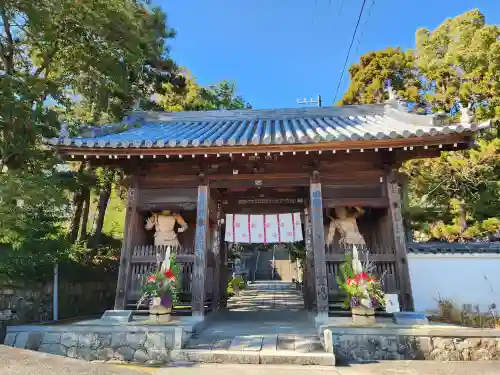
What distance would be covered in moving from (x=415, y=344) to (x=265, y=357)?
2.50 meters

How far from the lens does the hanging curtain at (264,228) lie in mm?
8180

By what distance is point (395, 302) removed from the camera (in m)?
6.22

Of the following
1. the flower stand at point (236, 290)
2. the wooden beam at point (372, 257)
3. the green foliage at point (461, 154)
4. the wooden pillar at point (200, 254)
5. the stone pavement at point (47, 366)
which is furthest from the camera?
the flower stand at point (236, 290)

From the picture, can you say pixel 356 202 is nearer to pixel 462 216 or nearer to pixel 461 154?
pixel 462 216

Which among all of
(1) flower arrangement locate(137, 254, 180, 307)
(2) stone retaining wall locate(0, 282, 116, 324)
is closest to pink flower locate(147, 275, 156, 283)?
(1) flower arrangement locate(137, 254, 180, 307)

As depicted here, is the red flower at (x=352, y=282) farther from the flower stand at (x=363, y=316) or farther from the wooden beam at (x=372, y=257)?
the wooden beam at (x=372, y=257)


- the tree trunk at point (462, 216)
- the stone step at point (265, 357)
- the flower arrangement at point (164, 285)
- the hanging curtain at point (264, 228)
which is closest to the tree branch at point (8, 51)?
the flower arrangement at point (164, 285)

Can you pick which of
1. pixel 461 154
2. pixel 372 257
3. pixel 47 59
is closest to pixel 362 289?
pixel 372 257

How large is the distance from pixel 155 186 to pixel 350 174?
445cm

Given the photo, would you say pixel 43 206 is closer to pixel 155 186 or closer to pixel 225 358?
pixel 155 186

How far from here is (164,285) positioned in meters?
6.11

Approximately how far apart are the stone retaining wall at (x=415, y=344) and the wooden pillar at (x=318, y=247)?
87cm

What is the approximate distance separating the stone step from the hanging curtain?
333 centimetres

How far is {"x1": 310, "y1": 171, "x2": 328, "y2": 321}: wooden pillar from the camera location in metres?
6.47
